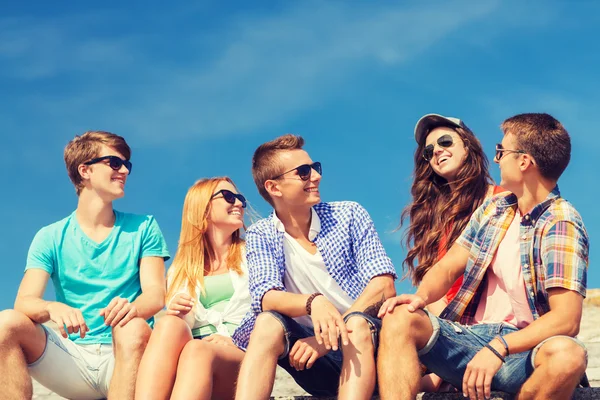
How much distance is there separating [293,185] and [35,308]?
1977 mm

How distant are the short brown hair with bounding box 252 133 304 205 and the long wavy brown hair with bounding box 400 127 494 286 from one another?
1222 millimetres

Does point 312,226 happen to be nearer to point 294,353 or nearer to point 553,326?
point 294,353

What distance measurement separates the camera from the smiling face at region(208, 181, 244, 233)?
6.17 meters

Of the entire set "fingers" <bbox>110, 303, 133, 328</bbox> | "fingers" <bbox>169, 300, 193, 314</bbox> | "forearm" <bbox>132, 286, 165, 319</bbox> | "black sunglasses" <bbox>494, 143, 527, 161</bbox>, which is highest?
"black sunglasses" <bbox>494, 143, 527, 161</bbox>

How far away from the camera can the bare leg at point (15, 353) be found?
5.05 meters

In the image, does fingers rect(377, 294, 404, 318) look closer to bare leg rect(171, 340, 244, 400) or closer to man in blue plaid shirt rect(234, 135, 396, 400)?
man in blue plaid shirt rect(234, 135, 396, 400)

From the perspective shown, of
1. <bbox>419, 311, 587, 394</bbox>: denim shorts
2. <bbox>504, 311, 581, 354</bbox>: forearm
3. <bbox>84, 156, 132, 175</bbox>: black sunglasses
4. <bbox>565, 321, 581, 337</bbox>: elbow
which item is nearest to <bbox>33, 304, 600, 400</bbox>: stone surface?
<bbox>419, 311, 587, 394</bbox>: denim shorts

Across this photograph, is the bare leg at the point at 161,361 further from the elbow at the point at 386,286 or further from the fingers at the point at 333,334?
the elbow at the point at 386,286

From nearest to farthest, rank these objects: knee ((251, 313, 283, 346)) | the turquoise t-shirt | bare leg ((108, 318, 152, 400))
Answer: knee ((251, 313, 283, 346))
bare leg ((108, 318, 152, 400))
the turquoise t-shirt

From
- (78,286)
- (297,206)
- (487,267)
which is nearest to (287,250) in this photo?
(297,206)

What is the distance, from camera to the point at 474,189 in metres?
5.96

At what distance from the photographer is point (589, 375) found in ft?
22.4

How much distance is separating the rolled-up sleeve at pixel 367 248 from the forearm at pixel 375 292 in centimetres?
6

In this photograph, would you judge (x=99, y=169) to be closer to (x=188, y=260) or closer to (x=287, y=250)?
(x=188, y=260)
